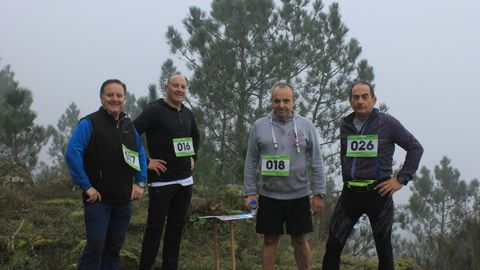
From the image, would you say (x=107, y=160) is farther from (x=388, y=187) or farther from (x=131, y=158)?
(x=388, y=187)

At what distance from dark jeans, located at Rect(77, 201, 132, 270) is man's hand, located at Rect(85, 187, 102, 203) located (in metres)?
0.04

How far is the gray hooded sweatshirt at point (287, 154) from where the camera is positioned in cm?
346

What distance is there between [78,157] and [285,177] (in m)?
1.44

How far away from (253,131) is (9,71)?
79.4 feet

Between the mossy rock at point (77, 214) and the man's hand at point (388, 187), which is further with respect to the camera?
the mossy rock at point (77, 214)

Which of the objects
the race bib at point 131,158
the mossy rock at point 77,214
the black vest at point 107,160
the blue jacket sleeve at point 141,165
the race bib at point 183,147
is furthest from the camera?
the mossy rock at point 77,214

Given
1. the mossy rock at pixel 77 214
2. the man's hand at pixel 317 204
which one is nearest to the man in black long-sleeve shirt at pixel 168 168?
the man's hand at pixel 317 204

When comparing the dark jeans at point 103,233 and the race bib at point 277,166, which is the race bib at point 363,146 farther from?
the dark jeans at point 103,233

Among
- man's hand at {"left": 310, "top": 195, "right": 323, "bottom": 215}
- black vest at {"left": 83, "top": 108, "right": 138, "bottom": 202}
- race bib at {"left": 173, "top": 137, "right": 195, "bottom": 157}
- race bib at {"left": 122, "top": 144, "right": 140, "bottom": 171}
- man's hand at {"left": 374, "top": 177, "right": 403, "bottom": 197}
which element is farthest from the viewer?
race bib at {"left": 173, "top": 137, "right": 195, "bottom": 157}

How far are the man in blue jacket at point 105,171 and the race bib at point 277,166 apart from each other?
0.92 m

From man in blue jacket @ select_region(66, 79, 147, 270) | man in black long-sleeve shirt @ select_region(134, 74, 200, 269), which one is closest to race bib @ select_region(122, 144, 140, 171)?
man in blue jacket @ select_region(66, 79, 147, 270)

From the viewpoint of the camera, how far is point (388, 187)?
326 centimetres

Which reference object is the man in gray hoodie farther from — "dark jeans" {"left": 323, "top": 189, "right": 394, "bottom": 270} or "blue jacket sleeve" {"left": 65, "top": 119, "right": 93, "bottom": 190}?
"blue jacket sleeve" {"left": 65, "top": 119, "right": 93, "bottom": 190}

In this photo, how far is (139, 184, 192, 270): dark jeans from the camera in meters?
3.61
